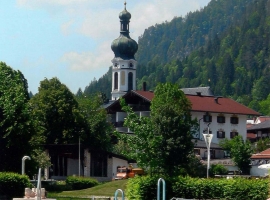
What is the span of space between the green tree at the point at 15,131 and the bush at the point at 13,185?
11.6 metres

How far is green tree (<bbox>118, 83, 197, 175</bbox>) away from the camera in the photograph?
5019cm

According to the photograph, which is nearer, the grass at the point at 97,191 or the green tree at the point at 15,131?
the grass at the point at 97,191

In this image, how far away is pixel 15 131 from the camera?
5831cm

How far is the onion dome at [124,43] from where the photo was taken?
164 metres

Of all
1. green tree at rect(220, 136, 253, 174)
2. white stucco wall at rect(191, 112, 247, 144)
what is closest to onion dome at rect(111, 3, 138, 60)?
white stucco wall at rect(191, 112, 247, 144)

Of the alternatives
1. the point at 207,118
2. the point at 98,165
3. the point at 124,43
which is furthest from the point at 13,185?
the point at 124,43

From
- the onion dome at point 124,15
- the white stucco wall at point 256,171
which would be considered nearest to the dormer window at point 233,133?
the white stucco wall at point 256,171

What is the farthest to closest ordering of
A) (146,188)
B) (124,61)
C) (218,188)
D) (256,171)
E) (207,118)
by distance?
(124,61) < (207,118) < (256,171) < (146,188) < (218,188)

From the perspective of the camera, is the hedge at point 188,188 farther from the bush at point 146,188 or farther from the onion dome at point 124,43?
the onion dome at point 124,43

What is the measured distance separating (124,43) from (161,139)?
111 m

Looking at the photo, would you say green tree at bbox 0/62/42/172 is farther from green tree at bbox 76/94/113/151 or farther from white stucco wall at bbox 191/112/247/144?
white stucco wall at bbox 191/112/247/144

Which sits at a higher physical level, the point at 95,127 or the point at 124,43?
the point at 124,43

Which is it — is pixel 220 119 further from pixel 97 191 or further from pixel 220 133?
pixel 97 191

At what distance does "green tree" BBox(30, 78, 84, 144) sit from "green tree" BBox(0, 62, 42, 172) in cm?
2085
